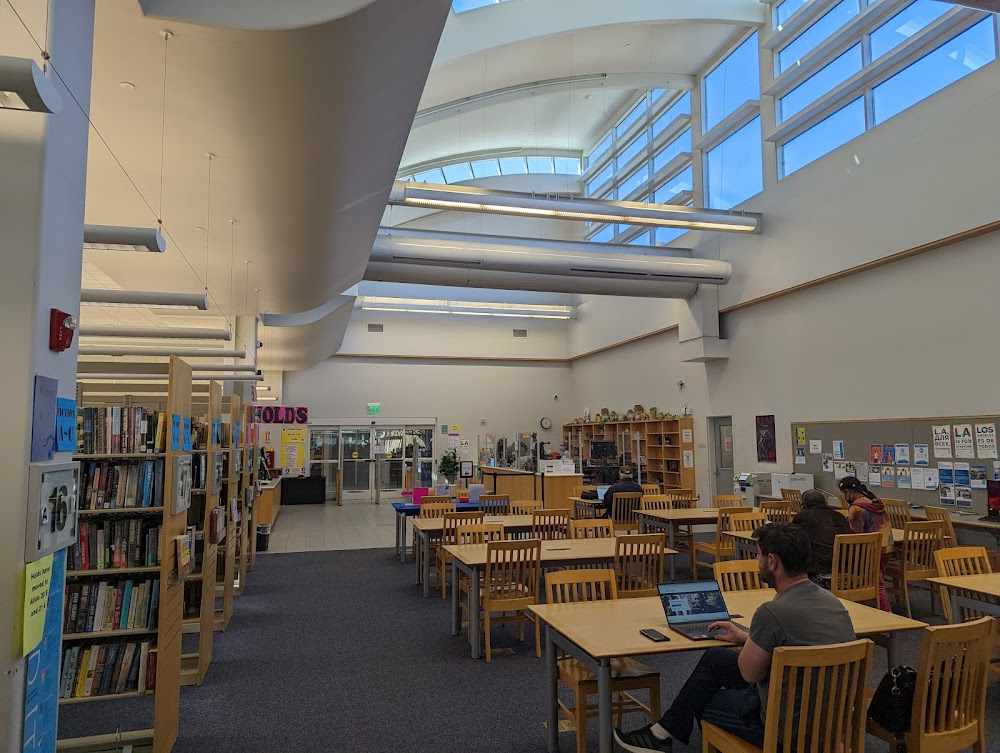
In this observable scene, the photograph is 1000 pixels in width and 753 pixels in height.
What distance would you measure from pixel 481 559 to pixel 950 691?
3.16 meters

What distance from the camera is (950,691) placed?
9.06 ft

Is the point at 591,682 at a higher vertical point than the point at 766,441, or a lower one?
Answer: lower

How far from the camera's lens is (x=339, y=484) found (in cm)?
1791

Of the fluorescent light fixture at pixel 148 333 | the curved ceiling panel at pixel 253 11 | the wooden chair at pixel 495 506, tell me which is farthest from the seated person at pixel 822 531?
the fluorescent light fixture at pixel 148 333

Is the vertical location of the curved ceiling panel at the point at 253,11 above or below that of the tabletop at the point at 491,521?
above

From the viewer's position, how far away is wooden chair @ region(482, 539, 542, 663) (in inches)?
199

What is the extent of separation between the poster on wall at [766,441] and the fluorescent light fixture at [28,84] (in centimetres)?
1057

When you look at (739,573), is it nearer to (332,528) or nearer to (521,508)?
(521,508)

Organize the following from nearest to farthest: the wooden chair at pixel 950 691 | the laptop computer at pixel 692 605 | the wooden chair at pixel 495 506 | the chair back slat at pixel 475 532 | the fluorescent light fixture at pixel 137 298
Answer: the wooden chair at pixel 950 691 → the laptop computer at pixel 692 605 → the fluorescent light fixture at pixel 137 298 → the chair back slat at pixel 475 532 → the wooden chair at pixel 495 506

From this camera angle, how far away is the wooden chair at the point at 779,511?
24.8 ft

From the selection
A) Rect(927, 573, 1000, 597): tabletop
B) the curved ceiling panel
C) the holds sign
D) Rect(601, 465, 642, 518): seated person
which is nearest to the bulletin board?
Rect(601, 465, 642, 518): seated person

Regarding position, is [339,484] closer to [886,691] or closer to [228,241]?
[228,241]

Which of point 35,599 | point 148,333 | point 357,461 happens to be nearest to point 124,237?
point 35,599

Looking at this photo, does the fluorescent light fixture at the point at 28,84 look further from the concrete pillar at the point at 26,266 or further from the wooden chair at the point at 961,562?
the wooden chair at the point at 961,562
